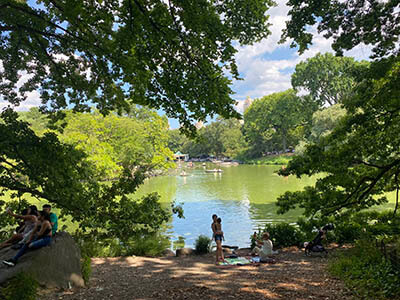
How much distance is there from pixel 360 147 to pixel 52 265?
7.36 metres

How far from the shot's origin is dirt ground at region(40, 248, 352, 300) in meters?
5.38

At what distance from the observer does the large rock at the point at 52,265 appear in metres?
5.38

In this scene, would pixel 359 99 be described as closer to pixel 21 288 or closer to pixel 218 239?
pixel 218 239

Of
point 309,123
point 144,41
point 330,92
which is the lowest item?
point 144,41

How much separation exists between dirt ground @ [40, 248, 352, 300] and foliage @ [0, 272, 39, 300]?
0.46 meters

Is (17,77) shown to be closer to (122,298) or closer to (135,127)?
(122,298)

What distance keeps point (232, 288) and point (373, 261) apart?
3.33 meters

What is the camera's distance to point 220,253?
893cm

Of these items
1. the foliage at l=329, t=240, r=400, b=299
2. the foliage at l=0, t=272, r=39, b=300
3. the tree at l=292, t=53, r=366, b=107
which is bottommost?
the foliage at l=329, t=240, r=400, b=299

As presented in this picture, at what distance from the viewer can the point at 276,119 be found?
65.9 meters

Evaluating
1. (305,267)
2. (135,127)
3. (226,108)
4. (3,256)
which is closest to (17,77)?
(3,256)

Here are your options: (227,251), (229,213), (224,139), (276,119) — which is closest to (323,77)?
(276,119)

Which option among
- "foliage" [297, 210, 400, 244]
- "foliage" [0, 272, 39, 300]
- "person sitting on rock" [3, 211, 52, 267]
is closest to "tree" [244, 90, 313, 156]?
"foliage" [297, 210, 400, 244]

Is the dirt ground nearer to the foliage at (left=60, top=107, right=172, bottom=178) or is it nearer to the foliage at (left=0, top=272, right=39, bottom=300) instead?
the foliage at (left=0, top=272, right=39, bottom=300)
